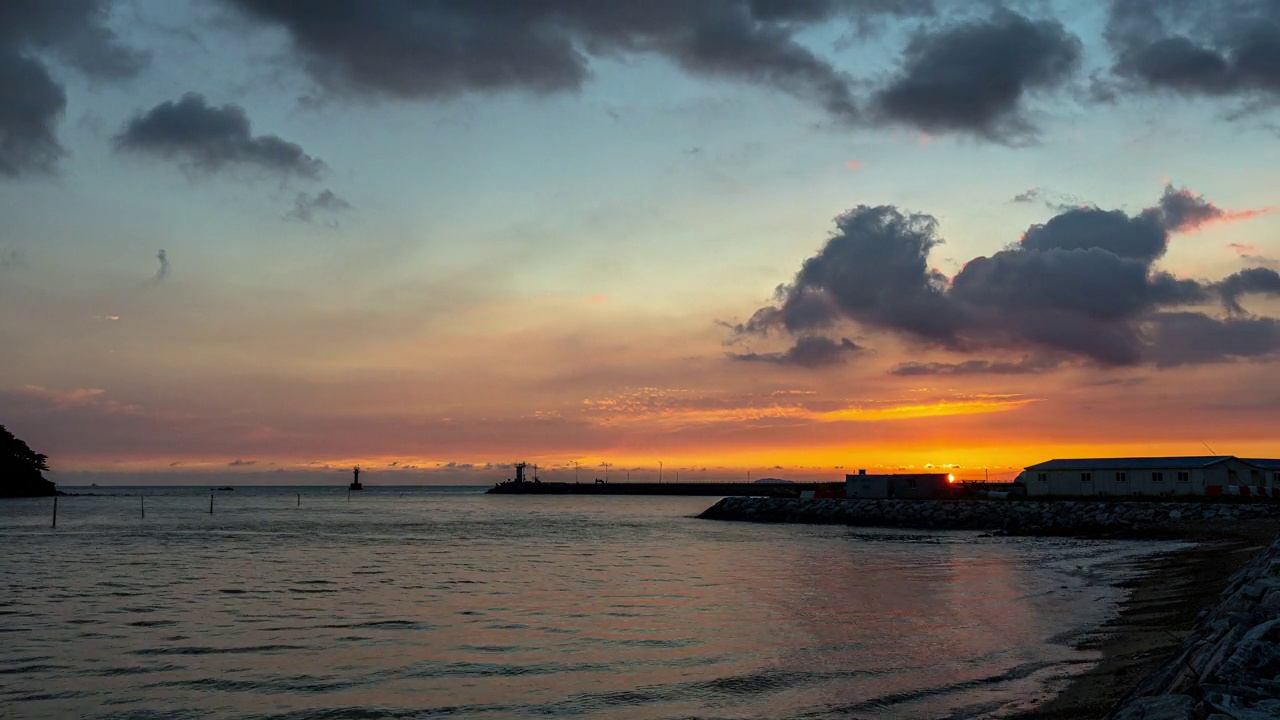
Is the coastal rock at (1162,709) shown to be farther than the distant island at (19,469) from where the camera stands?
No

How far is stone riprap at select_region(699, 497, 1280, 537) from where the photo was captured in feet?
201

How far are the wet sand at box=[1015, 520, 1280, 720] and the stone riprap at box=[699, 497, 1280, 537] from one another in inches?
495

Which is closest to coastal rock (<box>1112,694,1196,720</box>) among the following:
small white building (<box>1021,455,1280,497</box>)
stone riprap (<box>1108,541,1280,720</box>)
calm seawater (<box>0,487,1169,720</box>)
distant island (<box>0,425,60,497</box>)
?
stone riprap (<box>1108,541,1280,720</box>)

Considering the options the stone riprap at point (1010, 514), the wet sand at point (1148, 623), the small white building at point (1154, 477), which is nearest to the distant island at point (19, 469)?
the stone riprap at point (1010, 514)

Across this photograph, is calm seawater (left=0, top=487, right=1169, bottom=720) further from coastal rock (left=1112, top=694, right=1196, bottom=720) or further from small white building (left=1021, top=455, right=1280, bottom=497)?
small white building (left=1021, top=455, right=1280, bottom=497)

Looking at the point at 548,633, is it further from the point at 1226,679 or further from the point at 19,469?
the point at 19,469

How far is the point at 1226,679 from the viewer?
9.71 m

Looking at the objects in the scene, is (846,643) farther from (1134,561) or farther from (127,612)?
(1134,561)

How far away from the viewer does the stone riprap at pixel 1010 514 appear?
6128 cm

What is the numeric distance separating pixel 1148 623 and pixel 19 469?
214374 mm

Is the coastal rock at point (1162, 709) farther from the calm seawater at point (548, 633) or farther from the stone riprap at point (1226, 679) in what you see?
the calm seawater at point (548, 633)

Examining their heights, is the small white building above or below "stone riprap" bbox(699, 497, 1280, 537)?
above

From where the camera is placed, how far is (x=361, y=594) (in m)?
33.9

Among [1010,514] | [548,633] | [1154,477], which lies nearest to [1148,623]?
[548,633]
